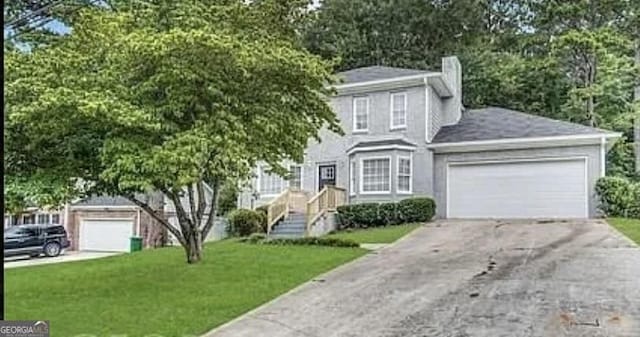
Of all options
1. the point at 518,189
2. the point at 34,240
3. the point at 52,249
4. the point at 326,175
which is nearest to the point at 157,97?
the point at 326,175

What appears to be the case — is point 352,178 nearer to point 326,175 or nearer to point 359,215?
point 326,175

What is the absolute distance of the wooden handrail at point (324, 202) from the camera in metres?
20.9

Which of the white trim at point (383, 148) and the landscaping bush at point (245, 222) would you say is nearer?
the landscaping bush at point (245, 222)

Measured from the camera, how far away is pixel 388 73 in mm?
24812

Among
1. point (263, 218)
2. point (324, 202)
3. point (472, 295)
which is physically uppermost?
point (324, 202)

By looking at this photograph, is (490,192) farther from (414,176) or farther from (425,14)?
(425,14)

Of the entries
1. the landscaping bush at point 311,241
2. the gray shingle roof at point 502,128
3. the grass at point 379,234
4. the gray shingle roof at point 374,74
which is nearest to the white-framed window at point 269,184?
the gray shingle roof at point 374,74

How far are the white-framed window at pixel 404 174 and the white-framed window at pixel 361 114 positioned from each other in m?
1.91

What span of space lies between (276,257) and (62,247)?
14.1 meters

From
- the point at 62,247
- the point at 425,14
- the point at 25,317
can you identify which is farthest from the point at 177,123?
the point at 425,14

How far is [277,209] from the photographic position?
21.7 m

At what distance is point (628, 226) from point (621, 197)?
2589mm

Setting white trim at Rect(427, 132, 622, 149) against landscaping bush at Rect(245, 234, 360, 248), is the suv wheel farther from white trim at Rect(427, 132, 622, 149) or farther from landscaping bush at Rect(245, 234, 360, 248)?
white trim at Rect(427, 132, 622, 149)

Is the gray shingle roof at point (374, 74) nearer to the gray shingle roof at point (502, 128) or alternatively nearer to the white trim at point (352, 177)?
the gray shingle roof at point (502, 128)
